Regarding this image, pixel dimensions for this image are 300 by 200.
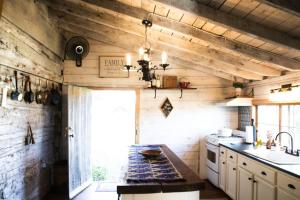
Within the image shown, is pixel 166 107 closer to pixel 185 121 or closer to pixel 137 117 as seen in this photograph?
pixel 185 121

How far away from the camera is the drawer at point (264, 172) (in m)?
2.78

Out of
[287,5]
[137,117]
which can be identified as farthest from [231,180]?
[287,5]

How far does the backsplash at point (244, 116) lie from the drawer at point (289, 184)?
2.28m

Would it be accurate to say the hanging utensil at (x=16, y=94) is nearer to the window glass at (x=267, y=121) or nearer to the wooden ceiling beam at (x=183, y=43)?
the wooden ceiling beam at (x=183, y=43)

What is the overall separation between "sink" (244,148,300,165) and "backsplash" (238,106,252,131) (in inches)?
48.8

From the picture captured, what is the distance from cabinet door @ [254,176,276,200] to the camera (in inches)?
109

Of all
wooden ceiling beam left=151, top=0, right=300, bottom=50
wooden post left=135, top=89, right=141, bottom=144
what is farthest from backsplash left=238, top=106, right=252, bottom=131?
wooden ceiling beam left=151, top=0, right=300, bottom=50

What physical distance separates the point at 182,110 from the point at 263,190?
8.13 ft

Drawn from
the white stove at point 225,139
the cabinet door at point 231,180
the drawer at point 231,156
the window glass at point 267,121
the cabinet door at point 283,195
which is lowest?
the cabinet door at point 231,180

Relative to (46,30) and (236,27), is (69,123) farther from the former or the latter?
(236,27)

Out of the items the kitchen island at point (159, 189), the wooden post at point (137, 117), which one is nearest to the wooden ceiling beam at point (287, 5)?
the kitchen island at point (159, 189)

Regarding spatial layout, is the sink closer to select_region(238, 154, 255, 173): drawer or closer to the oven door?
select_region(238, 154, 255, 173): drawer

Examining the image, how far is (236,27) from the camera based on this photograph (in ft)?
8.11

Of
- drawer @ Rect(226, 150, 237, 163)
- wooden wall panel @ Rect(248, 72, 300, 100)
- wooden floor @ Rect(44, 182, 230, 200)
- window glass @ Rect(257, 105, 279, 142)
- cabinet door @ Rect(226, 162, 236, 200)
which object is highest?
wooden wall panel @ Rect(248, 72, 300, 100)
